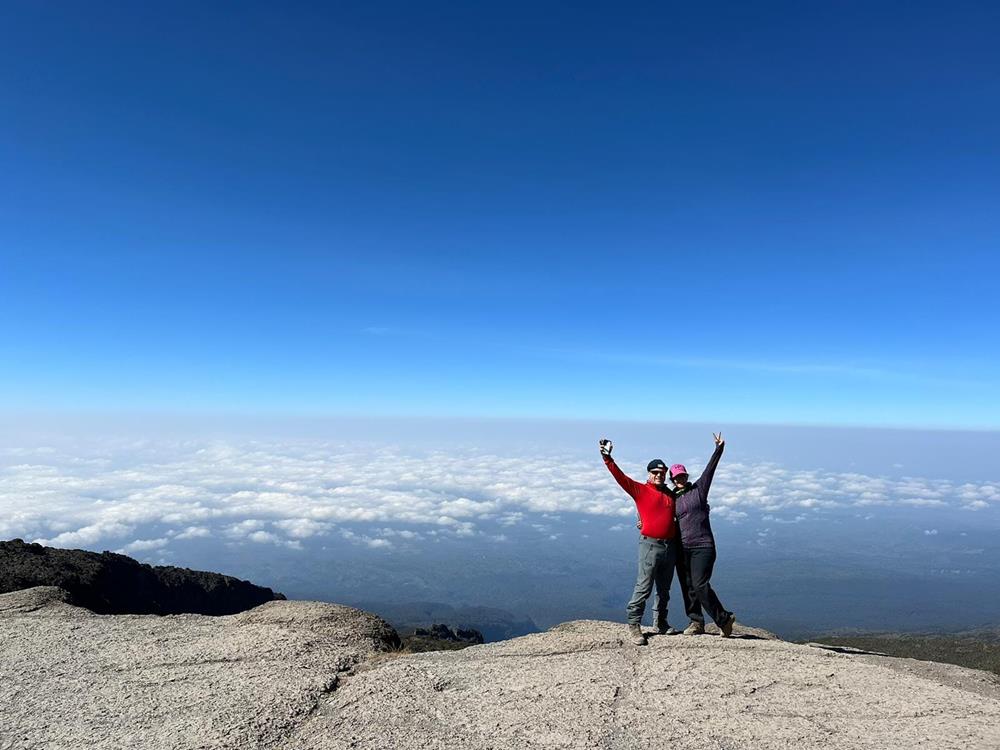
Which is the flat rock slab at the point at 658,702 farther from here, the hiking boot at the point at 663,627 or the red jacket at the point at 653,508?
the red jacket at the point at 653,508

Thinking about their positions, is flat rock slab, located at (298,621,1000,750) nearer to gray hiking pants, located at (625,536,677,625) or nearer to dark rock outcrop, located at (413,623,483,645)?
gray hiking pants, located at (625,536,677,625)

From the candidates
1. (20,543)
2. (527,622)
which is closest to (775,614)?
(527,622)

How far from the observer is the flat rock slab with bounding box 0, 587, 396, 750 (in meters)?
6.31

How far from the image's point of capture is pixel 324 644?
8.98 meters

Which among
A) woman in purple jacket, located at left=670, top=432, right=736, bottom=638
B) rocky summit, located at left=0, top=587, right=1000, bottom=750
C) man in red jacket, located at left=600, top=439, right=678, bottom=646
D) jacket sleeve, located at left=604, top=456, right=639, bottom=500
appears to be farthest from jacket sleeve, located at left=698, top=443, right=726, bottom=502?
rocky summit, located at left=0, top=587, right=1000, bottom=750

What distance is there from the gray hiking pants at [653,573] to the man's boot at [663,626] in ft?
0.20

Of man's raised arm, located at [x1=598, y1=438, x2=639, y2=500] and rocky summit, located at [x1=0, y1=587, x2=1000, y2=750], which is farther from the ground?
man's raised arm, located at [x1=598, y1=438, x2=639, y2=500]

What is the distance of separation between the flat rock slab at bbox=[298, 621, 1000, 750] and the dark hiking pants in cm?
60

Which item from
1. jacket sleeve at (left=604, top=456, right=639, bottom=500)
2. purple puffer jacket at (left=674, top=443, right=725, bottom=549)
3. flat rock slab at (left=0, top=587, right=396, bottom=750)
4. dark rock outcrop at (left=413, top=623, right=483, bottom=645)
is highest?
jacket sleeve at (left=604, top=456, right=639, bottom=500)

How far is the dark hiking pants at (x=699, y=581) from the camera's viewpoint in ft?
30.0

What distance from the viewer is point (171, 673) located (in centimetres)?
804

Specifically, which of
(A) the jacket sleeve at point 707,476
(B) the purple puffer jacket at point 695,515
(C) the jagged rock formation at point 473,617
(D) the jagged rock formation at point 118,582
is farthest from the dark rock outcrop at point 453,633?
(C) the jagged rock formation at point 473,617

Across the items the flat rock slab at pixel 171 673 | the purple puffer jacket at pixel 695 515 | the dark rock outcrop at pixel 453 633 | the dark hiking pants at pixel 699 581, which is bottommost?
the dark rock outcrop at pixel 453 633

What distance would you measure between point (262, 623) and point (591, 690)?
625 cm
